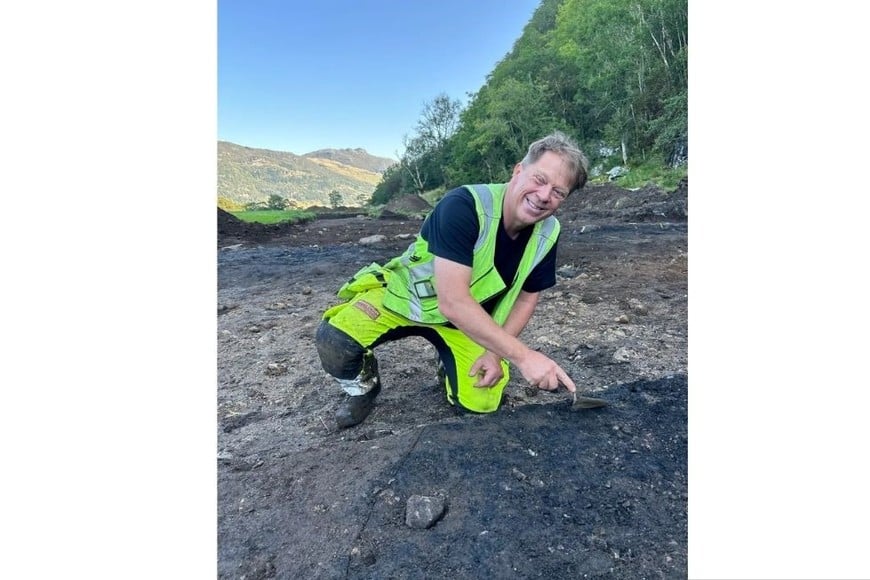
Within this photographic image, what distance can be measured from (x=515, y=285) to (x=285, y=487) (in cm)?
86

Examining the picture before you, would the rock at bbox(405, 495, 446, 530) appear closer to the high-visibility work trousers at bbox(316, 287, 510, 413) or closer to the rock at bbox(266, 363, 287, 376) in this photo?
the high-visibility work trousers at bbox(316, 287, 510, 413)

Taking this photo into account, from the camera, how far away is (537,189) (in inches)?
Result: 44.3

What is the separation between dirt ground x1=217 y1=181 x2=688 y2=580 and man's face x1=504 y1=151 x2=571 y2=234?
599 millimetres

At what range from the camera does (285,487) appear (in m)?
1.09

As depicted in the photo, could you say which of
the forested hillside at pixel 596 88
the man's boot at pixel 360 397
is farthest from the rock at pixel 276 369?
the forested hillside at pixel 596 88

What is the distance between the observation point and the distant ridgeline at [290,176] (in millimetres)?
1272

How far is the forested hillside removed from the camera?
A: 1.40 meters

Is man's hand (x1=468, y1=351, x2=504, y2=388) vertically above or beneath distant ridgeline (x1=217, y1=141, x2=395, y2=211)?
beneath

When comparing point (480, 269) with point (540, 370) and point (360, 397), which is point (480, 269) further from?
point (360, 397)

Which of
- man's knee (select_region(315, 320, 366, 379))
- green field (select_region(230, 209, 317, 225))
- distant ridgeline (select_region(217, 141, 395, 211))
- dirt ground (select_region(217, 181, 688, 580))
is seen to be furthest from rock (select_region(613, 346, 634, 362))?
green field (select_region(230, 209, 317, 225))

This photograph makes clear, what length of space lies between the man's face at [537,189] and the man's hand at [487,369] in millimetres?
449

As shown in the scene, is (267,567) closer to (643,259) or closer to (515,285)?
(515,285)

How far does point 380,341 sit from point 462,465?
0.58 meters

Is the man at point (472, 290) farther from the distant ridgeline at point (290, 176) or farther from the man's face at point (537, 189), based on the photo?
the distant ridgeline at point (290, 176)
